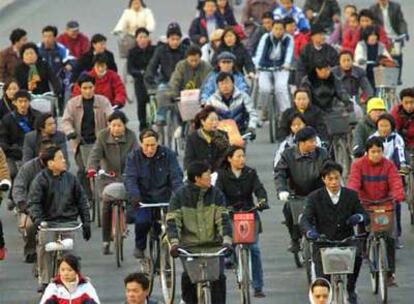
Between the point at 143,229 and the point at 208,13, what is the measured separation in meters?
13.5

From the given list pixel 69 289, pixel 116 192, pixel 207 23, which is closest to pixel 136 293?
pixel 69 289

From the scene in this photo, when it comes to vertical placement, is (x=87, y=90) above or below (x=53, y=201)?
above

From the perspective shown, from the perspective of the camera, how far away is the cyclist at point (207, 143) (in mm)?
26891

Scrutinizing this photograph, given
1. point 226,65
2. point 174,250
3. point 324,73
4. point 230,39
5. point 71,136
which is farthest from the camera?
point 230,39

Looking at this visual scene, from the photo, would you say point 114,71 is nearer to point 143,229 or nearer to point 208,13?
point 208,13

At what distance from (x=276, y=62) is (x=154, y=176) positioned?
9550 millimetres

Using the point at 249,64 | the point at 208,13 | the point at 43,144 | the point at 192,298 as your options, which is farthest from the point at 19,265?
the point at 208,13

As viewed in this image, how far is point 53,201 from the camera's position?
81.7 ft

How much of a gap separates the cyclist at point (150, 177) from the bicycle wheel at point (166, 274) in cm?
43

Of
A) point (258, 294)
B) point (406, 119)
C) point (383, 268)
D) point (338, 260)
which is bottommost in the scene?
point (258, 294)

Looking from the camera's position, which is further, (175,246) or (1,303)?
(1,303)

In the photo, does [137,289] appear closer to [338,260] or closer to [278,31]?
[338,260]

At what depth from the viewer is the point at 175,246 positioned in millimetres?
22984

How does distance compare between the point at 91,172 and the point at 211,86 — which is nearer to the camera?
the point at 91,172
